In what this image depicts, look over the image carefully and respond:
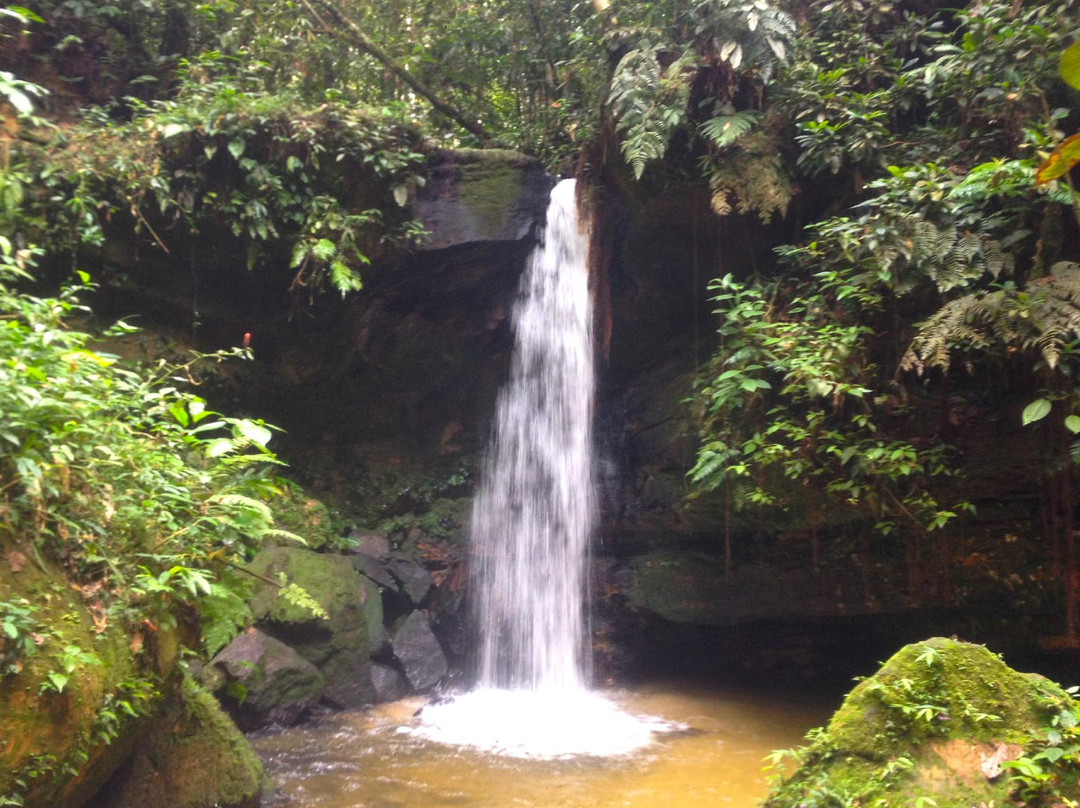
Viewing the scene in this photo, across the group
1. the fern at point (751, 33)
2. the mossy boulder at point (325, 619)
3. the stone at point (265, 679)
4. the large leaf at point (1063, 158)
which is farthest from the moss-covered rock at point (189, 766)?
the fern at point (751, 33)

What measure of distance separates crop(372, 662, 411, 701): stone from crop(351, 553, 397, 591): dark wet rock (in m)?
0.92

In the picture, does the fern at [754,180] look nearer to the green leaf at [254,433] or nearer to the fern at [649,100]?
the fern at [649,100]

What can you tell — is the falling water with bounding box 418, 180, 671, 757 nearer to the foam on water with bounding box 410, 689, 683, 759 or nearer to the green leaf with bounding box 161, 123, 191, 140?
the foam on water with bounding box 410, 689, 683, 759

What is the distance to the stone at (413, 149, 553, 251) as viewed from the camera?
314 inches

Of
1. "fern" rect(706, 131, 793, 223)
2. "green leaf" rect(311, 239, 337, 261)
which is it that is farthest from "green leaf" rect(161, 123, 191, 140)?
"fern" rect(706, 131, 793, 223)

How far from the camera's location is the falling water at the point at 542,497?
791 cm

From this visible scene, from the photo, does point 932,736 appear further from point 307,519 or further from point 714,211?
point 307,519

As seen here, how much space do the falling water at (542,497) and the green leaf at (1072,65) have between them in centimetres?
661

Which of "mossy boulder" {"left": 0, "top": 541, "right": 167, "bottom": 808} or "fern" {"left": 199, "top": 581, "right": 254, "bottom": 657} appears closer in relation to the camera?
"mossy boulder" {"left": 0, "top": 541, "right": 167, "bottom": 808}

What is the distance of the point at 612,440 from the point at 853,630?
3030 mm

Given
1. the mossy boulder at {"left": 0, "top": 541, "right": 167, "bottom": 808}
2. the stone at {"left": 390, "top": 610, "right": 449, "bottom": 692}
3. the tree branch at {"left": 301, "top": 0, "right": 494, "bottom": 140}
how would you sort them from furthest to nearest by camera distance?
1. the tree branch at {"left": 301, "top": 0, "right": 494, "bottom": 140}
2. the stone at {"left": 390, "top": 610, "right": 449, "bottom": 692}
3. the mossy boulder at {"left": 0, "top": 541, "right": 167, "bottom": 808}

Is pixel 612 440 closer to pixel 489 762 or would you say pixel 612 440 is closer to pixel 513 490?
pixel 513 490

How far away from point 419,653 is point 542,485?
2273 millimetres

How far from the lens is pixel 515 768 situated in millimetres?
5082
